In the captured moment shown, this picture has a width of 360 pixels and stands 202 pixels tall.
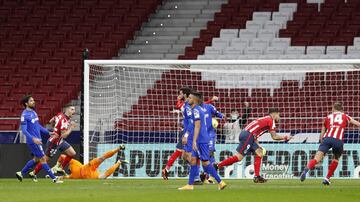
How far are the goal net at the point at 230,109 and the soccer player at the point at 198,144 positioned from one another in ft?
20.7

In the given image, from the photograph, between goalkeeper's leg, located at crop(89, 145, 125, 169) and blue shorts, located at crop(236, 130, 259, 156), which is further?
goalkeeper's leg, located at crop(89, 145, 125, 169)

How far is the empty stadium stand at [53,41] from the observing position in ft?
108

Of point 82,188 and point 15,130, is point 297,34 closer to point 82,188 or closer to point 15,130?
point 15,130

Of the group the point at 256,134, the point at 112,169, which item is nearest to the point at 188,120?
the point at 256,134

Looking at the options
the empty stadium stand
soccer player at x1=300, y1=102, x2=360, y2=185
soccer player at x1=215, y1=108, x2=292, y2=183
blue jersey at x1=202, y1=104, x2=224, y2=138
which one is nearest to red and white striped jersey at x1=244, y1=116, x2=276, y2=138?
soccer player at x1=215, y1=108, x2=292, y2=183

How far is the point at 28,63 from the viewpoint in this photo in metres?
34.9

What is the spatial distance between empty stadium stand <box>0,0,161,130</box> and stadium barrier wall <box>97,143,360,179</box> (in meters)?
6.08

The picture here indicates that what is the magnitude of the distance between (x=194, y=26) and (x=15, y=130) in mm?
8464

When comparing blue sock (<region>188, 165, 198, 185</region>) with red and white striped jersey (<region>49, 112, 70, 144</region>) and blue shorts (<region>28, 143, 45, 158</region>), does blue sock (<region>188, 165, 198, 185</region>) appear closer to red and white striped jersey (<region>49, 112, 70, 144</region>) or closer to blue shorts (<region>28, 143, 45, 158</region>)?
blue shorts (<region>28, 143, 45, 158</region>)

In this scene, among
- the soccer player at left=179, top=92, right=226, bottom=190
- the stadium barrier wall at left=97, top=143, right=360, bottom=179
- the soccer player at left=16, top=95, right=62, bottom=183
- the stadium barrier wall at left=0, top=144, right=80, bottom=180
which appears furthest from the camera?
the stadium barrier wall at left=0, top=144, right=80, bottom=180

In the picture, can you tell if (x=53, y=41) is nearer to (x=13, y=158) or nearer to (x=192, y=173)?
(x=13, y=158)

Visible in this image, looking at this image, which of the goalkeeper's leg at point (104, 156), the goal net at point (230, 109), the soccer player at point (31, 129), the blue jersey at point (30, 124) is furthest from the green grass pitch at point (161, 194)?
the goal net at point (230, 109)

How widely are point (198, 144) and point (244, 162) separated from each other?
25.8 feet

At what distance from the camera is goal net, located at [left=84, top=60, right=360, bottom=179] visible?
Result: 25.9 m
